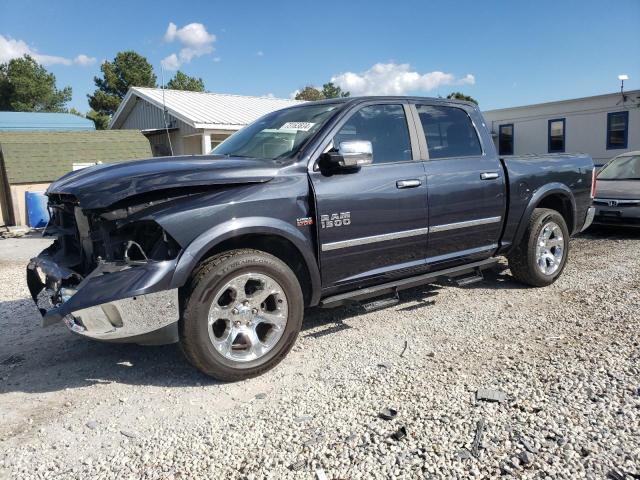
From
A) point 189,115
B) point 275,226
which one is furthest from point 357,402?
point 189,115

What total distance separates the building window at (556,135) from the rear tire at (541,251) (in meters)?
18.3

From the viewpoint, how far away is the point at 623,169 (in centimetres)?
981

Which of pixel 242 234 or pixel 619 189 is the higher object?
pixel 242 234

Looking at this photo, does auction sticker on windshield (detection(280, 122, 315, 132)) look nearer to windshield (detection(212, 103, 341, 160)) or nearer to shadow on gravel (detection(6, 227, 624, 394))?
windshield (detection(212, 103, 341, 160))

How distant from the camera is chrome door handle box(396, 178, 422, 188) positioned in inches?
165

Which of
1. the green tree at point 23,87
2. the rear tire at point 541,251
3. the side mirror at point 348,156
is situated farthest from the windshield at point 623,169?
the green tree at point 23,87

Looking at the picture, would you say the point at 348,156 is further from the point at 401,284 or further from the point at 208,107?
the point at 208,107

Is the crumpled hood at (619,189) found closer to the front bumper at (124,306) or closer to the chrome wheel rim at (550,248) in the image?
the chrome wheel rim at (550,248)

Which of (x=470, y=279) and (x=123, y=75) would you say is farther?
(x=123, y=75)

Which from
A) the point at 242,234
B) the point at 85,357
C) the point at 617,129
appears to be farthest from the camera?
the point at 617,129

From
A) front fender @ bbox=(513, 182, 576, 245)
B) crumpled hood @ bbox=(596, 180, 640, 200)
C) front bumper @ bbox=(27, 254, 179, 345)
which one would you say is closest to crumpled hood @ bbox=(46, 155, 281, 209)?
front bumper @ bbox=(27, 254, 179, 345)

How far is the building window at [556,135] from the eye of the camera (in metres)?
22.1

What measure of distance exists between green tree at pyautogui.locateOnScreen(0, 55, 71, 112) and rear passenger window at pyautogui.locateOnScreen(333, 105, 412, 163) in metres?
51.8

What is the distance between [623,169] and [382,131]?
7.65 meters
